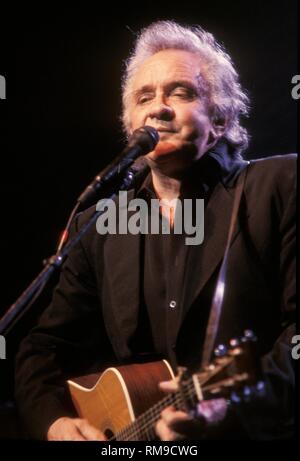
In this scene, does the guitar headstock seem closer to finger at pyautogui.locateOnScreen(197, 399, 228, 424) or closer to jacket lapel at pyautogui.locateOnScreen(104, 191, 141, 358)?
finger at pyautogui.locateOnScreen(197, 399, 228, 424)

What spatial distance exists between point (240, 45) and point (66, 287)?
1669mm

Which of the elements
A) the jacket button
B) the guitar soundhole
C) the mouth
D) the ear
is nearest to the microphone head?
the mouth

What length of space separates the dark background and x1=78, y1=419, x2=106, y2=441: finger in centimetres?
116

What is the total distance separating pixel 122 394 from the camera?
74.9 inches

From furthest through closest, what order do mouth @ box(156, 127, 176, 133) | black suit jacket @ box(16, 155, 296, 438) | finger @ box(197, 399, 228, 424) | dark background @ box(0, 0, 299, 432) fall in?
dark background @ box(0, 0, 299, 432) → mouth @ box(156, 127, 176, 133) → black suit jacket @ box(16, 155, 296, 438) → finger @ box(197, 399, 228, 424)

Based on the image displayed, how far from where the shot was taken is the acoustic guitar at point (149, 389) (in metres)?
1.33

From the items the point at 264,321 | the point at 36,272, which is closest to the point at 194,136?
the point at 264,321

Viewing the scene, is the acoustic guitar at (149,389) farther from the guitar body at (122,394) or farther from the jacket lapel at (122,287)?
the jacket lapel at (122,287)

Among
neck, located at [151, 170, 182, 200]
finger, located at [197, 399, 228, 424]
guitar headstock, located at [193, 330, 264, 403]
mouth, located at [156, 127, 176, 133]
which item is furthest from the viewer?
neck, located at [151, 170, 182, 200]

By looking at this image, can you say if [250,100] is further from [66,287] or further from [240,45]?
[66,287]

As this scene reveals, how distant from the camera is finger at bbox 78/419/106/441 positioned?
1.98 meters

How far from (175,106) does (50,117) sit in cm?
119

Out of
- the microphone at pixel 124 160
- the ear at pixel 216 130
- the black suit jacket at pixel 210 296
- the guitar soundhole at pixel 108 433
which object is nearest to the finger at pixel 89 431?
the guitar soundhole at pixel 108 433

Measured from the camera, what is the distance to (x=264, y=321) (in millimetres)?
2025
